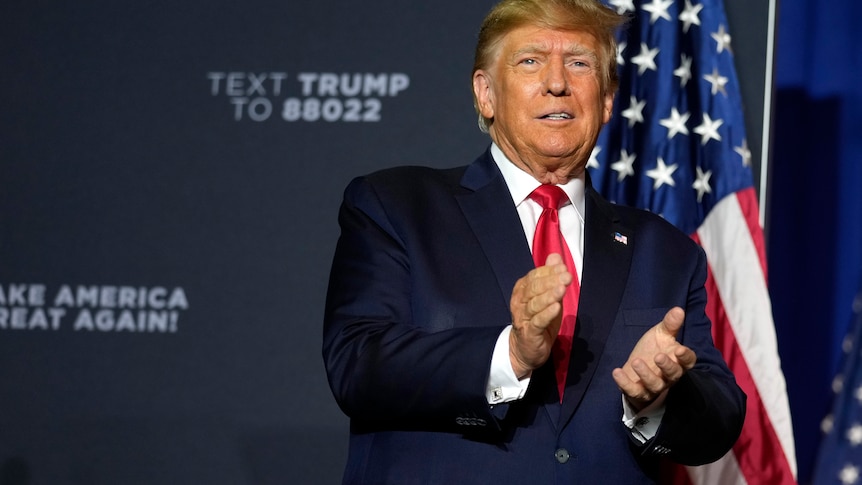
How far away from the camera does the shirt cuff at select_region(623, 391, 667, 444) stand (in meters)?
1.72

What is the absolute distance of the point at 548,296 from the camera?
4.69 ft

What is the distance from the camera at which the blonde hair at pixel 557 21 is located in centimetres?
203

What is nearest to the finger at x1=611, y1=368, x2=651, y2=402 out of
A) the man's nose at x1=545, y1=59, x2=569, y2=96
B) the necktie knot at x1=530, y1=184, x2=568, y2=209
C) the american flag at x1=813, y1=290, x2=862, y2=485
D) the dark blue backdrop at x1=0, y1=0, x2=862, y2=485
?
the necktie knot at x1=530, y1=184, x2=568, y2=209

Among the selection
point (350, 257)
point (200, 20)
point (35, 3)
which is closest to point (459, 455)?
point (350, 257)

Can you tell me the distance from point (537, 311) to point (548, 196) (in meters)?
0.56

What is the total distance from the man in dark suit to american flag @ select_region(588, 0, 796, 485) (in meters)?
1.27

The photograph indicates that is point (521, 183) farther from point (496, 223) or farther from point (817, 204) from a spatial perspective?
point (817, 204)

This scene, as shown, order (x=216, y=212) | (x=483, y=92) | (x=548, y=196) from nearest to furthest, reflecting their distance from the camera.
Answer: (x=548, y=196) < (x=483, y=92) < (x=216, y=212)

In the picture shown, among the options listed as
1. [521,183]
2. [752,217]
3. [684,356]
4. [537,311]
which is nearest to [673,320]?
[684,356]

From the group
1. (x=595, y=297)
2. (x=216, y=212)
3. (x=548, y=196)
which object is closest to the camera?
(x=595, y=297)

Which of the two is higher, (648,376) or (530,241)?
(530,241)

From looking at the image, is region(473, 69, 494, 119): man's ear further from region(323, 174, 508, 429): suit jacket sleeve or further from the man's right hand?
the man's right hand

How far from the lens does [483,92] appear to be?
2166 mm

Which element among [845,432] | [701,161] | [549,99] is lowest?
[845,432]
